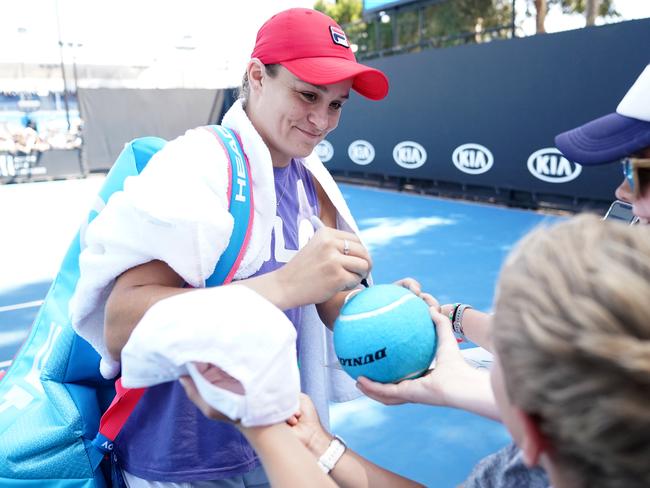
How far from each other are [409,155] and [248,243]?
10.1 meters

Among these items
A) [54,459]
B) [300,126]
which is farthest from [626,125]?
[54,459]

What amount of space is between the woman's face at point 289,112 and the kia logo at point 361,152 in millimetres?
10670

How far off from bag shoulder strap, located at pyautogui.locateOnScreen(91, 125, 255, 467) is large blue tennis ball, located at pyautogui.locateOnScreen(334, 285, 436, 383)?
31 cm

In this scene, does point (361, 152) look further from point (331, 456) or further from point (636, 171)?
point (331, 456)

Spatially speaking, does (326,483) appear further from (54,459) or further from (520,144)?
(520,144)

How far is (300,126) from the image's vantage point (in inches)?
66.6

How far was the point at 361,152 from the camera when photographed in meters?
12.6

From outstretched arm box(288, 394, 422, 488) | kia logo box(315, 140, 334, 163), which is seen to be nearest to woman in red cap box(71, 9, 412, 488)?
outstretched arm box(288, 394, 422, 488)

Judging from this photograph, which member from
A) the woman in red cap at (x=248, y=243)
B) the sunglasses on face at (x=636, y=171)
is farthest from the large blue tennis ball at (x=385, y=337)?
the sunglasses on face at (x=636, y=171)

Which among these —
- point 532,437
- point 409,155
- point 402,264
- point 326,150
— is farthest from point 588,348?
point 326,150

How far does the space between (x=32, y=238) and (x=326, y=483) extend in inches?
327

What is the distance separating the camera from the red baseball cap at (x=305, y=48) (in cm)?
160

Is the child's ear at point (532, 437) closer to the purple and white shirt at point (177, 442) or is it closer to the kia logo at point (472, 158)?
the purple and white shirt at point (177, 442)

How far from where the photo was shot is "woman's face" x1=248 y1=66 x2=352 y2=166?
1.66 metres
